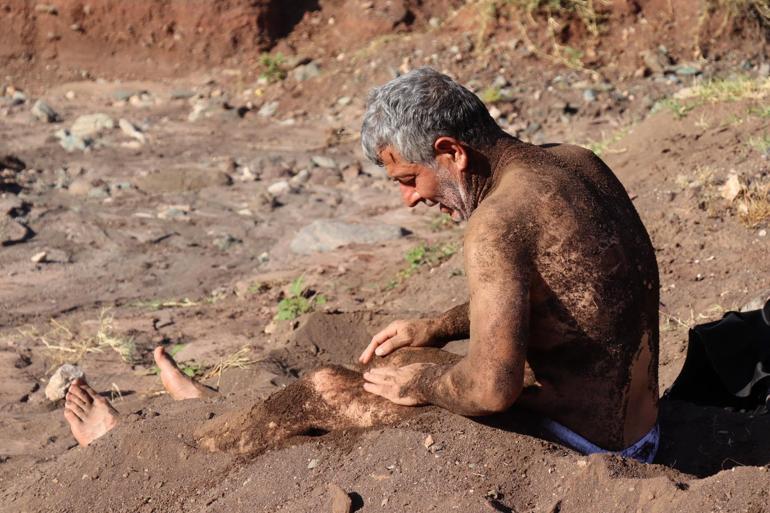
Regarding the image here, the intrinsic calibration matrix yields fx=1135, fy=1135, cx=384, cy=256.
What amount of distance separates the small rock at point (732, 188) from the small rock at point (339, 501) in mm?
3350

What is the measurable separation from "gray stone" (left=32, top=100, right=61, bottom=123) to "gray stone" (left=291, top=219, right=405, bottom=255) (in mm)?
3881

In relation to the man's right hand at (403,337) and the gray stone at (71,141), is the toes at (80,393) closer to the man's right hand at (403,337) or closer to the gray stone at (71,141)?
the man's right hand at (403,337)

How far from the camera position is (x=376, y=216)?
8297 millimetres

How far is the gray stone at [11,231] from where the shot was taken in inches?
306

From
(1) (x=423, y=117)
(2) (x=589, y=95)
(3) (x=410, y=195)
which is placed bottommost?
(2) (x=589, y=95)

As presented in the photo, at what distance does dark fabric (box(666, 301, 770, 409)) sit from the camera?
429 cm

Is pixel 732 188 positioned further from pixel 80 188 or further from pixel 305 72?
pixel 305 72

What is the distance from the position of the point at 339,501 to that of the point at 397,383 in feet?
1.45

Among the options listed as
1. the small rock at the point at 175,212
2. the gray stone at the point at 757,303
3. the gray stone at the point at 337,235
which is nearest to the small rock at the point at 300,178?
the small rock at the point at 175,212

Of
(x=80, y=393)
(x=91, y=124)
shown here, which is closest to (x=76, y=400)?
(x=80, y=393)

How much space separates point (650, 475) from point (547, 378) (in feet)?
1.37

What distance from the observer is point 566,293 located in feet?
10.7

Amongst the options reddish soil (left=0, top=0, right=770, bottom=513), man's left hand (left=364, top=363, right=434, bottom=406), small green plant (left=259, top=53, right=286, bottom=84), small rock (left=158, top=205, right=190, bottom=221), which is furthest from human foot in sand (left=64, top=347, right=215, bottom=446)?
small green plant (left=259, top=53, right=286, bottom=84)

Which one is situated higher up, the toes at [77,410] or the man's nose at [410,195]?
the man's nose at [410,195]
